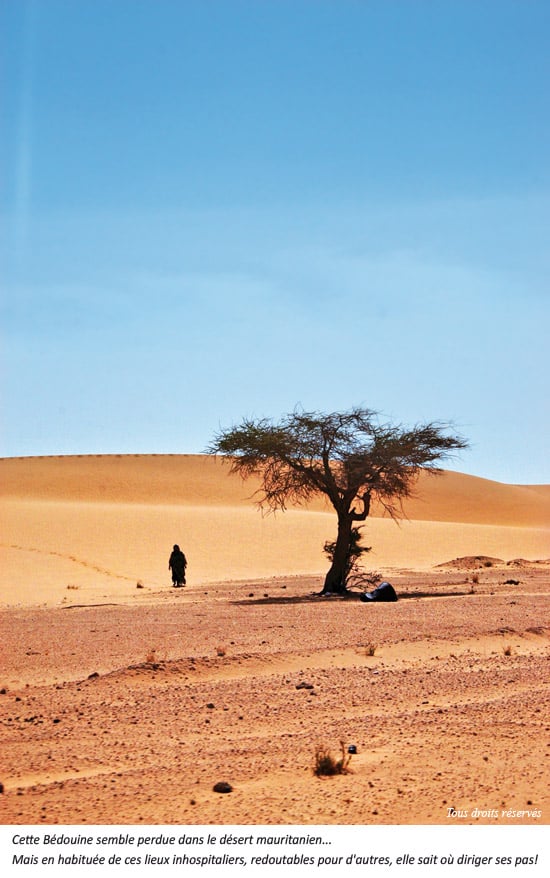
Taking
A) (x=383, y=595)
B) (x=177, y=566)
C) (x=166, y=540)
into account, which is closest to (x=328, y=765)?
(x=383, y=595)

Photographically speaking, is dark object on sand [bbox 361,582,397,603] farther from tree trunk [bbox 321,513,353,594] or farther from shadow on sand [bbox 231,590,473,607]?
tree trunk [bbox 321,513,353,594]

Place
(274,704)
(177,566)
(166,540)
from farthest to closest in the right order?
1. (166,540)
2. (177,566)
3. (274,704)

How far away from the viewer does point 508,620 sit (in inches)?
753

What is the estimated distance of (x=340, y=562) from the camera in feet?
92.9

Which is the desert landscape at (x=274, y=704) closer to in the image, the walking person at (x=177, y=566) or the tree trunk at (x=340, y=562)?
the tree trunk at (x=340, y=562)

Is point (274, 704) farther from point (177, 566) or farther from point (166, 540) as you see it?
point (166, 540)

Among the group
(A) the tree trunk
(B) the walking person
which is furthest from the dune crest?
(A) the tree trunk

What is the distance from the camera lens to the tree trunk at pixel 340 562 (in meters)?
28.2

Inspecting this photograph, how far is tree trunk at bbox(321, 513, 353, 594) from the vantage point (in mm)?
28188

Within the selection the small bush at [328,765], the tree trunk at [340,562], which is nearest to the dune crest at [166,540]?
the tree trunk at [340,562]
